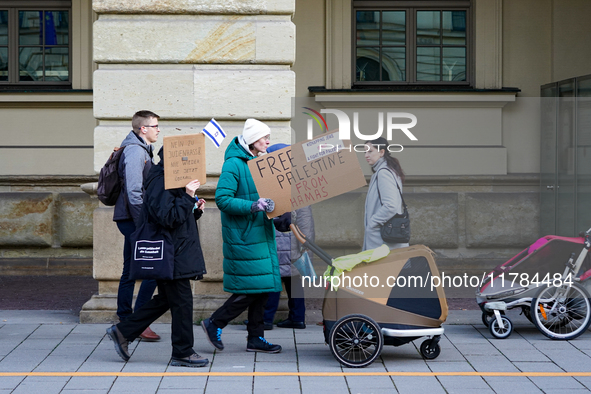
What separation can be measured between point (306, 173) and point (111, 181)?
1683 mm

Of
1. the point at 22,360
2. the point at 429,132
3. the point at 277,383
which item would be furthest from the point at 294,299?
the point at 429,132

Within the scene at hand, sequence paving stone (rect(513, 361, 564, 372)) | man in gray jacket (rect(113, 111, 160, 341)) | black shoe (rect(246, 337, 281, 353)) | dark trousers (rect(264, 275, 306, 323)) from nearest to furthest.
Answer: paving stone (rect(513, 361, 564, 372)), black shoe (rect(246, 337, 281, 353)), man in gray jacket (rect(113, 111, 160, 341)), dark trousers (rect(264, 275, 306, 323))

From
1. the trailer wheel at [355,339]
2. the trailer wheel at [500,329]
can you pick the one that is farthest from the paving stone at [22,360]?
the trailer wheel at [500,329]

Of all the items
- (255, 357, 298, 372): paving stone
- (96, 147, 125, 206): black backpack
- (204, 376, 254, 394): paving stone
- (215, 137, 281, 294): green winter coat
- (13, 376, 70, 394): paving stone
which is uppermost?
(96, 147, 125, 206): black backpack

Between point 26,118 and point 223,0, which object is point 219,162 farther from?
point 26,118

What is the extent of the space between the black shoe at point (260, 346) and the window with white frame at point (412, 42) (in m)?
5.38

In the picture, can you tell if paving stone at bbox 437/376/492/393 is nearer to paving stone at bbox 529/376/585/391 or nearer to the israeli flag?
paving stone at bbox 529/376/585/391

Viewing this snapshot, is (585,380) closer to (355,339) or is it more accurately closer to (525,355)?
(525,355)

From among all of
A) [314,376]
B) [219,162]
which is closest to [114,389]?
[314,376]

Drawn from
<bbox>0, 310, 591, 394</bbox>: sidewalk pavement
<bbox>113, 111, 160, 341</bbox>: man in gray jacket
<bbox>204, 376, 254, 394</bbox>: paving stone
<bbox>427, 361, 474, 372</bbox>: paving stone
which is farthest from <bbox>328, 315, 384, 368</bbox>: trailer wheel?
<bbox>113, 111, 160, 341</bbox>: man in gray jacket

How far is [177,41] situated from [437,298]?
3350mm

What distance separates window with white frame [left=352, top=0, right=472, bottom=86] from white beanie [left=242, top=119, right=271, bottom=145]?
16.3ft

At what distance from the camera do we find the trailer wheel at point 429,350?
5.52 metres

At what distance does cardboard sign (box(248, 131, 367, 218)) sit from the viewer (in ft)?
18.1
